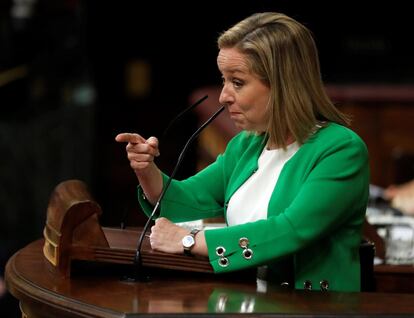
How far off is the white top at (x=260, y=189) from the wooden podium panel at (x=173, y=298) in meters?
0.17

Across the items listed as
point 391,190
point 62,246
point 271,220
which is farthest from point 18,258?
point 391,190

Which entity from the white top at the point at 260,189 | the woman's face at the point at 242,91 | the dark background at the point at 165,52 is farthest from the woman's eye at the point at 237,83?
the dark background at the point at 165,52

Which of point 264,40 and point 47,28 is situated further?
point 47,28

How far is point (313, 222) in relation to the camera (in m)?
2.38

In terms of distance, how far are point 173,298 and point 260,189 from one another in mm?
474

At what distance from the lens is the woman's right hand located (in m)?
2.56

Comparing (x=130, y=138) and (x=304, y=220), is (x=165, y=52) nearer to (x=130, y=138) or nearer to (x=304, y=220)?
(x=130, y=138)

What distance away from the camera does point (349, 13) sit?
9.94m

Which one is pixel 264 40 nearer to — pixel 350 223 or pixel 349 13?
pixel 350 223

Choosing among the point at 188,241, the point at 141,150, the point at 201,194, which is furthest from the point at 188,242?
the point at 201,194

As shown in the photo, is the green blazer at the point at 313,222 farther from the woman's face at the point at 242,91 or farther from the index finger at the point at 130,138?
the index finger at the point at 130,138

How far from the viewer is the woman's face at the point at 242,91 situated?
2.50 meters

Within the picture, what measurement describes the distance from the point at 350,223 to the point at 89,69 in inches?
275

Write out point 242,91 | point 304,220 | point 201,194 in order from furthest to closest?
point 201,194, point 242,91, point 304,220
